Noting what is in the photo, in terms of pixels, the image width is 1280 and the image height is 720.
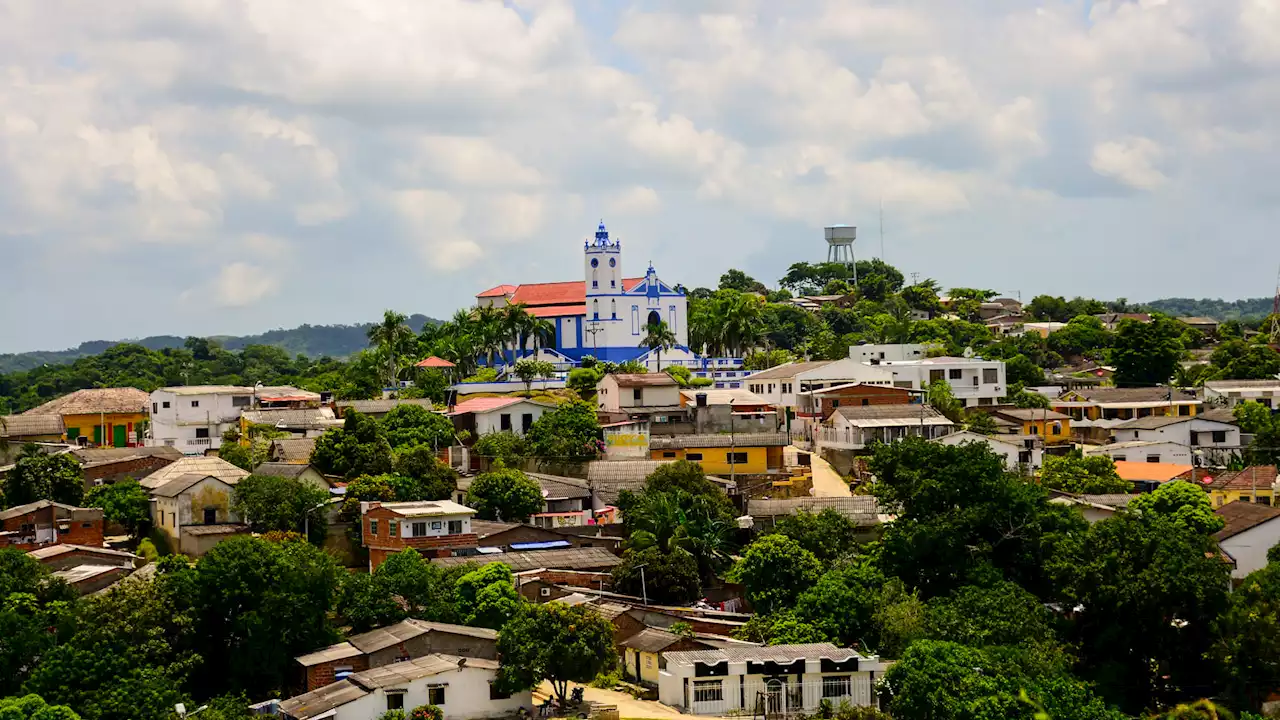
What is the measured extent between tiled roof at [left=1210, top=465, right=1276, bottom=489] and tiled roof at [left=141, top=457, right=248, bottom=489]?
29.3 m

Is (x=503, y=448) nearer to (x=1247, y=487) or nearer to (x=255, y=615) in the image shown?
(x=255, y=615)

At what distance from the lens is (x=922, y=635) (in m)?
32.2

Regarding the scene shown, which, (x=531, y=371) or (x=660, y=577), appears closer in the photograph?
(x=660, y=577)

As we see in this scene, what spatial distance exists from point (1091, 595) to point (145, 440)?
36.5 meters

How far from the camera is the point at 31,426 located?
5094 centimetres

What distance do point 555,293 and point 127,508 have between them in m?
47.7

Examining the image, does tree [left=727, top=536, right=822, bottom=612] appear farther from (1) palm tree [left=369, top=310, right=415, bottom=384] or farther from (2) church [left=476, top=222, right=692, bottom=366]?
(2) church [left=476, top=222, right=692, bottom=366]

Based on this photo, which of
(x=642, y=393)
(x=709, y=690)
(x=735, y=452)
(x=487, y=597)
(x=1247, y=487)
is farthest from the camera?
(x=642, y=393)

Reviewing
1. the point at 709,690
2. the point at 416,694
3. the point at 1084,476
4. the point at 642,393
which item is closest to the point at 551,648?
the point at 416,694

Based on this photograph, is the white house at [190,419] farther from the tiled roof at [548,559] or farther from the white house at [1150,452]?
the white house at [1150,452]

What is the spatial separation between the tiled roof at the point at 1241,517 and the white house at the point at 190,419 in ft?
109

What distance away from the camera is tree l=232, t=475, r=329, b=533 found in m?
38.2

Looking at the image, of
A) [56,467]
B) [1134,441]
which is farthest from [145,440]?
[1134,441]

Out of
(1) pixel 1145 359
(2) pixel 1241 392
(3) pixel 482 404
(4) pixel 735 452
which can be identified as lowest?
(4) pixel 735 452
